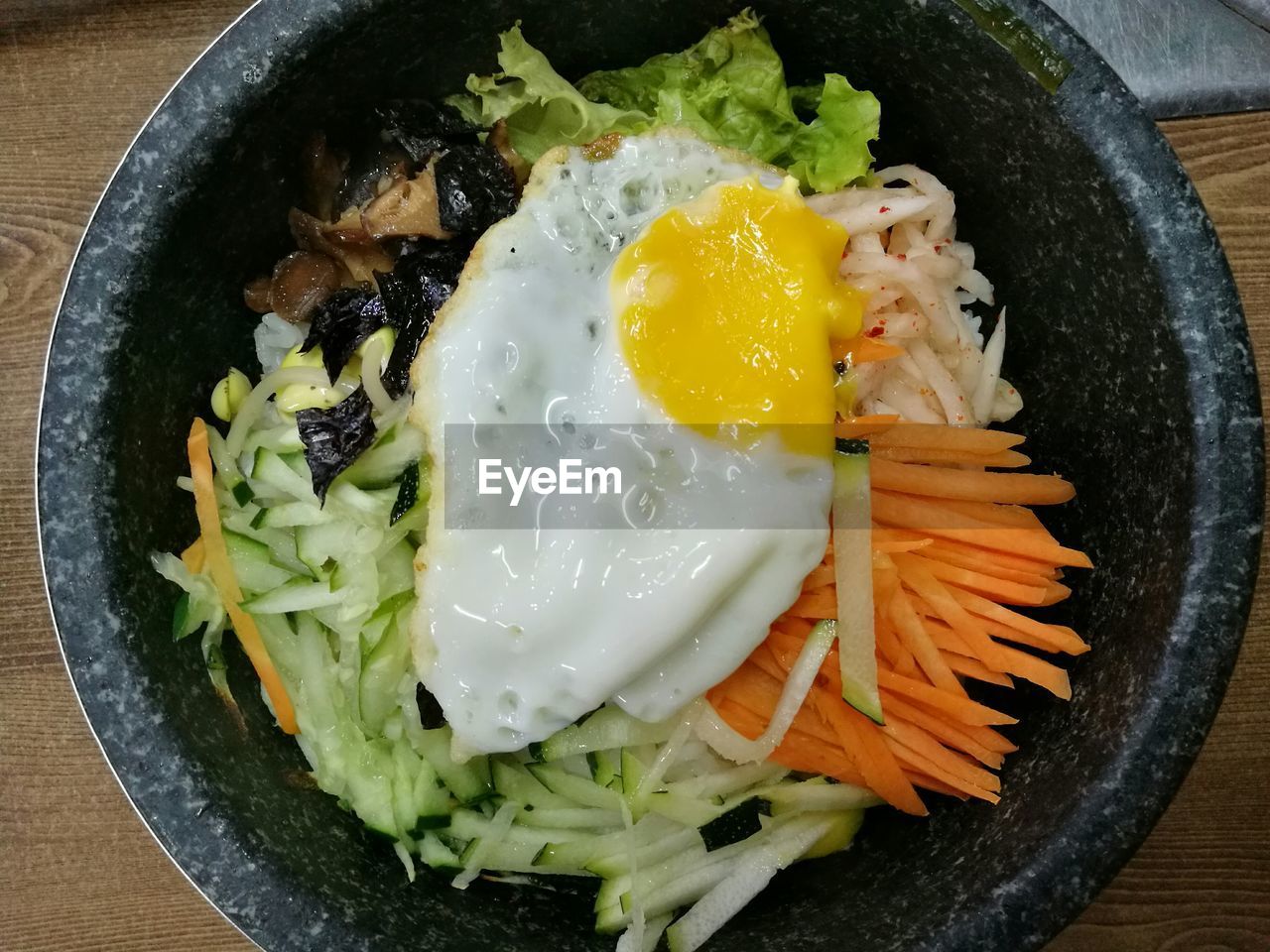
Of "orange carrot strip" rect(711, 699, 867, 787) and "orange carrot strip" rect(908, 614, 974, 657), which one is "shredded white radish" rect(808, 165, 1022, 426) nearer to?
"orange carrot strip" rect(908, 614, 974, 657)

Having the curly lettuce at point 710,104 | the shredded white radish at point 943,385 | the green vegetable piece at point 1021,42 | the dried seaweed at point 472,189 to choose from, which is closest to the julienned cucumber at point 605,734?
the shredded white radish at point 943,385

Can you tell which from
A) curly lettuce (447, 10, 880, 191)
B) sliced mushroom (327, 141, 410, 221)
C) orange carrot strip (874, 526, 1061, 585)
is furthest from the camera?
sliced mushroom (327, 141, 410, 221)

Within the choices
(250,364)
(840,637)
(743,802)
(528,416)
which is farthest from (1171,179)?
(250,364)

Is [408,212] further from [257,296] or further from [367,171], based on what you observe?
[257,296]

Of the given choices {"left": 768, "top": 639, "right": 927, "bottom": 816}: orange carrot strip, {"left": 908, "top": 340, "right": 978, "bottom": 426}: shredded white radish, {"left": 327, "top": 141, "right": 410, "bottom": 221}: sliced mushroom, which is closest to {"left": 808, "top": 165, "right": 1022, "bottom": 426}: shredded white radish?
{"left": 908, "top": 340, "right": 978, "bottom": 426}: shredded white radish

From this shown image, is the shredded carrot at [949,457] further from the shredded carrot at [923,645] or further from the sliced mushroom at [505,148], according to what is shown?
the sliced mushroom at [505,148]

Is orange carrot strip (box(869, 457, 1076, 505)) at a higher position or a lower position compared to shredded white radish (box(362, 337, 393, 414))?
lower

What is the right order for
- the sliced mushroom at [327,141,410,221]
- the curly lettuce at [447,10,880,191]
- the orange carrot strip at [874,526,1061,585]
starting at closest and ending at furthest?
1. the orange carrot strip at [874,526,1061,585]
2. the curly lettuce at [447,10,880,191]
3. the sliced mushroom at [327,141,410,221]

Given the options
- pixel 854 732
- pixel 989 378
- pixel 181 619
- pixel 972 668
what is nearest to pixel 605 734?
pixel 854 732
